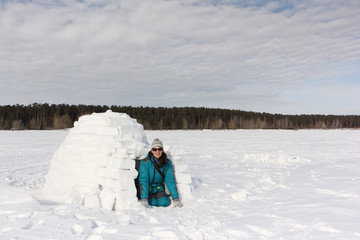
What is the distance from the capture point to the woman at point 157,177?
5246 mm

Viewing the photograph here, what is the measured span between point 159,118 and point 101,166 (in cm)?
3749

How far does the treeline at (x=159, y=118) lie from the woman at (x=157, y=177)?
3037cm

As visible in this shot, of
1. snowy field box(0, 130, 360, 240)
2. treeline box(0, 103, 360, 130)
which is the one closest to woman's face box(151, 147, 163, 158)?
snowy field box(0, 130, 360, 240)

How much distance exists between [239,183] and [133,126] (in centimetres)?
293

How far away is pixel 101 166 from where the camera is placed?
5.46m

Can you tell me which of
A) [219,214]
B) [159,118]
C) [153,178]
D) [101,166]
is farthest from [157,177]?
[159,118]

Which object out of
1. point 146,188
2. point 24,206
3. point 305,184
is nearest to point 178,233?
point 146,188

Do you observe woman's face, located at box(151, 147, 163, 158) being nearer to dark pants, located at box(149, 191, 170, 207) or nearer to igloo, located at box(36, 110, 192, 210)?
igloo, located at box(36, 110, 192, 210)

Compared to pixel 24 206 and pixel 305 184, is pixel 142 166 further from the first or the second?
pixel 305 184

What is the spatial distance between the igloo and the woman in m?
0.22

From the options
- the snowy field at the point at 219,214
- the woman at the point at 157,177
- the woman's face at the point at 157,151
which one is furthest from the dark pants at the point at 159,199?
the woman's face at the point at 157,151

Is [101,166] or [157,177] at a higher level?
[101,166]

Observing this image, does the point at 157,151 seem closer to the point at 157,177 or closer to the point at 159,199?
the point at 157,177

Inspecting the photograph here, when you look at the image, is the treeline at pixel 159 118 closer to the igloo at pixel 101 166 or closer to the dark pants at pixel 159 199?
the igloo at pixel 101 166
